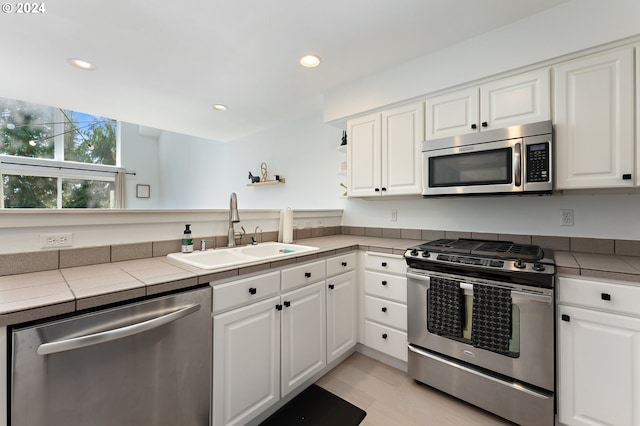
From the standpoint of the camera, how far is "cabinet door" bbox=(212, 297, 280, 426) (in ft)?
4.31

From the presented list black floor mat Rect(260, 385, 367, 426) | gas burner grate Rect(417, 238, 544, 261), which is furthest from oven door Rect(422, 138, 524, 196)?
black floor mat Rect(260, 385, 367, 426)

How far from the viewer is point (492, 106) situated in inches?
74.9

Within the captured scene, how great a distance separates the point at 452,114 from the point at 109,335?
243cm

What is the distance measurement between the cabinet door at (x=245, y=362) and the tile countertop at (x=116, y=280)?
0.82 feet

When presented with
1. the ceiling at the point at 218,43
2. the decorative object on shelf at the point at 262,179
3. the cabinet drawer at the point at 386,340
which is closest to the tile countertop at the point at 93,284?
Answer: the cabinet drawer at the point at 386,340

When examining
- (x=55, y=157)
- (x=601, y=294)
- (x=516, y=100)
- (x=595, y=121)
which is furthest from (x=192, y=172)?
(x=601, y=294)

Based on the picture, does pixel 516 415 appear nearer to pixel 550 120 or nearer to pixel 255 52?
pixel 550 120

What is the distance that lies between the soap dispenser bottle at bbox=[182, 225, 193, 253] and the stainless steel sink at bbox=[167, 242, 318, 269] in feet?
0.16

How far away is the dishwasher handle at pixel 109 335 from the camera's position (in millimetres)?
853

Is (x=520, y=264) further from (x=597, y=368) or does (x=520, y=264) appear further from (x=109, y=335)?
(x=109, y=335)

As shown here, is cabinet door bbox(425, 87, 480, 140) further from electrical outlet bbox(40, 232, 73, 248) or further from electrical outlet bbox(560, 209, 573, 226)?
electrical outlet bbox(40, 232, 73, 248)

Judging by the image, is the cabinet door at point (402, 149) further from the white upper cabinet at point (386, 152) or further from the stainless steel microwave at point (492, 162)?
the stainless steel microwave at point (492, 162)

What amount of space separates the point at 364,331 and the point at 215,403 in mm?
1332

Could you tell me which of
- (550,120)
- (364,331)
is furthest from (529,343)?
(550,120)
